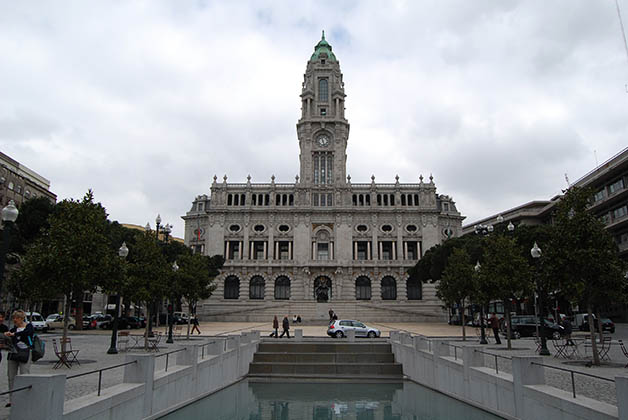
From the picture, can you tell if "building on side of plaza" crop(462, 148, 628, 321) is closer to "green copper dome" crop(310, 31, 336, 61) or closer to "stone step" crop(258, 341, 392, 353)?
"stone step" crop(258, 341, 392, 353)

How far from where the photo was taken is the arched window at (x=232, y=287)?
74.0 m

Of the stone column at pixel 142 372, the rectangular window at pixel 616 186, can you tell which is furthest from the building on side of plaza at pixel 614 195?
the stone column at pixel 142 372

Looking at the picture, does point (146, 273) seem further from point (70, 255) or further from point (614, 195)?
point (614, 195)

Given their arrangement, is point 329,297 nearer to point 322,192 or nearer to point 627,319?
point 322,192

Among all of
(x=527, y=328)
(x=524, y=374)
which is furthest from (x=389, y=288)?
(x=524, y=374)

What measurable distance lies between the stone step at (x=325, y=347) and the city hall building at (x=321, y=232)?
41.2m

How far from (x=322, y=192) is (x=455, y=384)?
A: 202ft

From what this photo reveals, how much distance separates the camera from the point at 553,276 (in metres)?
20.1

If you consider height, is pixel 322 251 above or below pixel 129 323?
above

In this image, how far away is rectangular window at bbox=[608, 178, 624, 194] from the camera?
54.4 meters

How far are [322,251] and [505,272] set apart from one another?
50.2 m

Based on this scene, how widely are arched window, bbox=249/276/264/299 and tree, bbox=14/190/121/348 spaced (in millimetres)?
53738

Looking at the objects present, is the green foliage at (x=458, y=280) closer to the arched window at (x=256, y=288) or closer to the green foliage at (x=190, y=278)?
Result: the green foliage at (x=190, y=278)

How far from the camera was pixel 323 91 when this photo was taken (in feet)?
279
